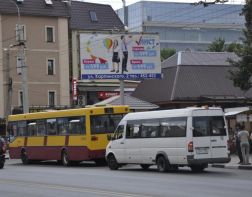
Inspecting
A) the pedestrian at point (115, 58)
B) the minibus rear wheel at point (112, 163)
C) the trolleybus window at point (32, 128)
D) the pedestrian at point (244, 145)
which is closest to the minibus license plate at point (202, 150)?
the pedestrian at point (244, 145)

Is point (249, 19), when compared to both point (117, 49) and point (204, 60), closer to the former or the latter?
point (117, 49)

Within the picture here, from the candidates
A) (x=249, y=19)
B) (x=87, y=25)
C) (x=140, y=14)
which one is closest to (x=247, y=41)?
(x=249, y=19)

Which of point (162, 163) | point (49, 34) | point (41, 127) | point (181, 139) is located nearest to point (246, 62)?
point (162, 163)

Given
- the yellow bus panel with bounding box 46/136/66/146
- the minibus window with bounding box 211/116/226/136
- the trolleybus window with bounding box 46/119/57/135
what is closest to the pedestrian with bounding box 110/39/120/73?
the trolleybus window with bounding box 46/119/57/135

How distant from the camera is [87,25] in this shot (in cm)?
7612

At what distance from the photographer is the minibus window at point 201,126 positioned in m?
24.0

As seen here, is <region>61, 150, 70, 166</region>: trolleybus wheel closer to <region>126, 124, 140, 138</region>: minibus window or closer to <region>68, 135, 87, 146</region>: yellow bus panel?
<region>68, 135, 87, 146</region>: yellow bus panel

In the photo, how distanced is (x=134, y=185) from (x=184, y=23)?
107737mm

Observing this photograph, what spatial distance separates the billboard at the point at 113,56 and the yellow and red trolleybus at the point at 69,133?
674cm

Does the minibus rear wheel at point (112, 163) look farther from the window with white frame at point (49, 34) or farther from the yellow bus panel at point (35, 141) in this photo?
the window with white frame at point (49, 34)

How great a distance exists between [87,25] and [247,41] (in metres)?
45.4

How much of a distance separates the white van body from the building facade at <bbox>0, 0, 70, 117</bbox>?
42725 millimetres

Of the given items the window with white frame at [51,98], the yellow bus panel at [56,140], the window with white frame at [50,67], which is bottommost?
the yellow bus panel at [56,140]

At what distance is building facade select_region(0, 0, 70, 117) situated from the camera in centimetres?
6825
